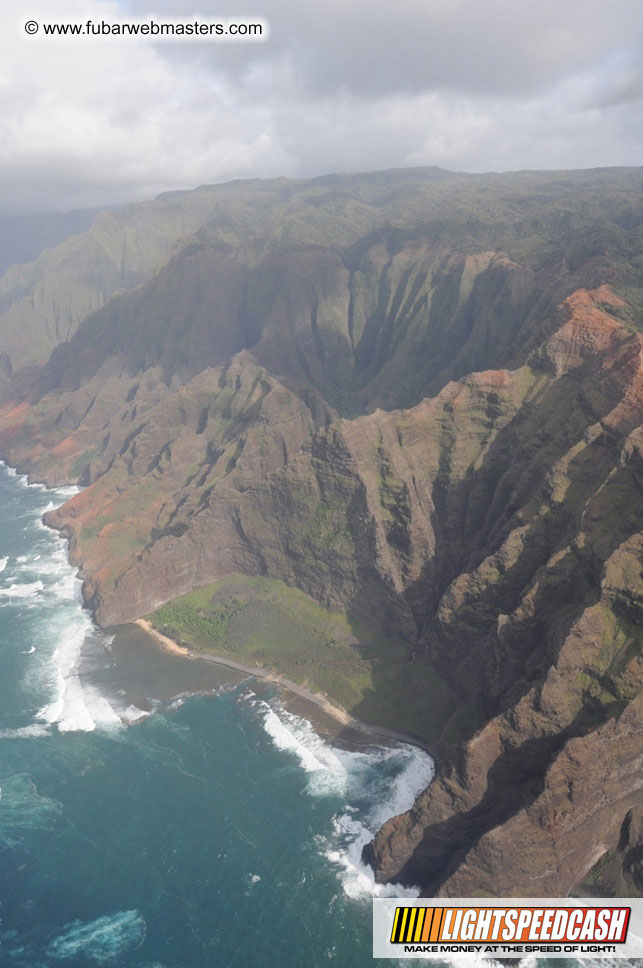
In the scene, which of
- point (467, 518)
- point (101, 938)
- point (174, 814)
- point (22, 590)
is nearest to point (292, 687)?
point (174, 814)

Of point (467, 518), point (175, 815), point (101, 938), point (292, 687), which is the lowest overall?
point (101, 938)

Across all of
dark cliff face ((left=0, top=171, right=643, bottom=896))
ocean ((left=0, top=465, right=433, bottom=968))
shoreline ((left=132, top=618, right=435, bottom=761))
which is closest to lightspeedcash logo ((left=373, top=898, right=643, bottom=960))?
dark cliff face ((left=0, top=171, right=643, bottom=896))

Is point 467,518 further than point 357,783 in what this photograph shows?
Yes

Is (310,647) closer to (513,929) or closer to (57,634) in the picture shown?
(57,634)

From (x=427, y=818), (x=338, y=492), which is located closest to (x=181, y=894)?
(x=427, y=818)

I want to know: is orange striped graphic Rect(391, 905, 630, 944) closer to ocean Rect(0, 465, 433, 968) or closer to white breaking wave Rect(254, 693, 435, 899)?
white breaking wave Rect(254, 693, 435, 899)

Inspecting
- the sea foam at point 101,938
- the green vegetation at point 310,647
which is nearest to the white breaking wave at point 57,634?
the green vegetation at point 310,647

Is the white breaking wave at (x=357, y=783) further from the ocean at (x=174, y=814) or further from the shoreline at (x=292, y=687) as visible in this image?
the shoreline at (x=292, y=687)
